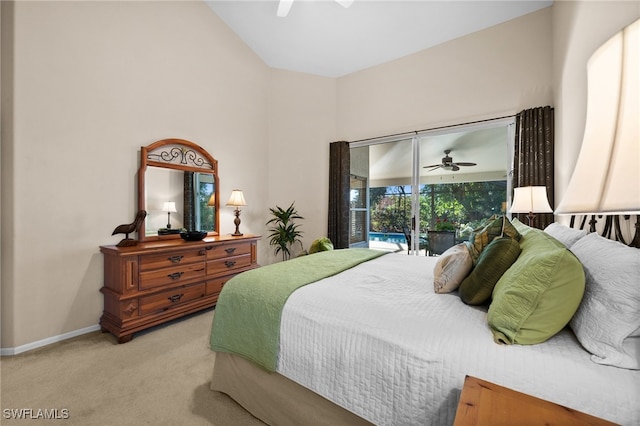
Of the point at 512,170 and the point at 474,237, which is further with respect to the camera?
the point at 512,170

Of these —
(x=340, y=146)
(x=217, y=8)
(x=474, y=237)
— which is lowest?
(x=474, y=237)

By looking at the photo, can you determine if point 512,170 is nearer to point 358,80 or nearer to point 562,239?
point 562,239

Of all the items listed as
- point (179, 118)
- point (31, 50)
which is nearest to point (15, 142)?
point (31, 50)

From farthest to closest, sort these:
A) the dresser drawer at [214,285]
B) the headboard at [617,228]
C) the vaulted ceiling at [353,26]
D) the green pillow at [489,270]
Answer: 1. the vaulted ceiling at [353,26]
2. the dresser drawer at [214,285]
3. the green pillow at [489,270]
4. the headboard at [617,228]

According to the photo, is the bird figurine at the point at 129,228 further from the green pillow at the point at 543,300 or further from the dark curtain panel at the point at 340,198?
the green pillow at the point at 543,300

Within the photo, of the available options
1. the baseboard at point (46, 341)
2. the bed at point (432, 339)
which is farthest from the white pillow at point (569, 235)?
the baseboard at point (46, 341)

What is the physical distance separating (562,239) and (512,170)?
2073 mm

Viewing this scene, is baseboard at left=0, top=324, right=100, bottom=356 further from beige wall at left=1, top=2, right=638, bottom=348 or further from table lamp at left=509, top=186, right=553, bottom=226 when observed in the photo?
table lamp at left=509, top=186, right=553, bottom=226

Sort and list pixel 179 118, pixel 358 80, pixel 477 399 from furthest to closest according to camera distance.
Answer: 1. pixel 358 80
2. pixel 179 118
3. pixel 477 399

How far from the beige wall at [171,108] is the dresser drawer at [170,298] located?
0.52 metres

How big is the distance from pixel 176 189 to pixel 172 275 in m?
1.01

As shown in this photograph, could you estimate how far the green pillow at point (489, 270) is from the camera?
1.23 metres

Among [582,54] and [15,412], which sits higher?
[582,54]

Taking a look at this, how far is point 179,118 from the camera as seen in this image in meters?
3.17
